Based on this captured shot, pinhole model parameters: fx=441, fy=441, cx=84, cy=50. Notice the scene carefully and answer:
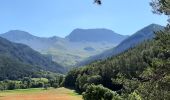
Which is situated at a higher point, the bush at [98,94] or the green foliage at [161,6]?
the green foliage at [161,6]

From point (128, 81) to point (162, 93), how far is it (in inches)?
90.4

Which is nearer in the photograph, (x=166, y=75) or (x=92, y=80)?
(x=166, y=75)

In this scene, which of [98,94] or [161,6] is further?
[98,94]

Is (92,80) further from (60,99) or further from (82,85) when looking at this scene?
(60,99)

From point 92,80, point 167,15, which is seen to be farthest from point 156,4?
point 92,80

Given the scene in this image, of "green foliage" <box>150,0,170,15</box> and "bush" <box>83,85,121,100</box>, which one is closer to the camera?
"green foliage" <box>150,0,170,15</box>

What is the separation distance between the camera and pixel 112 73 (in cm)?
18462

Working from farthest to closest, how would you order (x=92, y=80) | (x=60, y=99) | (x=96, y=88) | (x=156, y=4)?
(x=92, y=80) < (x=60, y=99) < (x=96, y=88) < (x=156, y=4)

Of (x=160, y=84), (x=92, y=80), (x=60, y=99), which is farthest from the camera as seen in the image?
(x=92, y=80)

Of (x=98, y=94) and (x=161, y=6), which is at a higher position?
(x=161, y=6)

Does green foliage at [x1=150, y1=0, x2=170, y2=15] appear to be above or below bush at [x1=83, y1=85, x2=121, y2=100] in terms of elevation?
above

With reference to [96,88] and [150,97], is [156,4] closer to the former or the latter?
[150,97]

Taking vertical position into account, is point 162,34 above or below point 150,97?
above

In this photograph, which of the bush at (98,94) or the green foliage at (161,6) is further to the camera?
the bush at (98,94)
